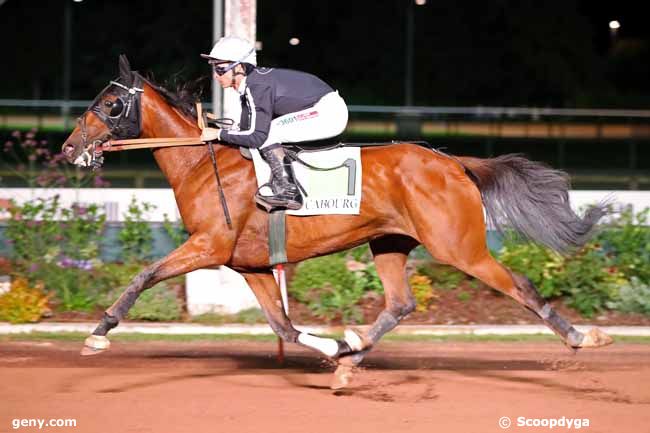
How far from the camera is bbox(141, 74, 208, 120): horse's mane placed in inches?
301

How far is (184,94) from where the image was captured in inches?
306

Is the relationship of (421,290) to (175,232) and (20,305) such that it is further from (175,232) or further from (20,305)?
(20,305)

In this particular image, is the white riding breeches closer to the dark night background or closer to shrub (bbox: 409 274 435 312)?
shrub (bbox: 409 274 435 312)

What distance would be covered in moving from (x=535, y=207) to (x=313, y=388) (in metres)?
2.21

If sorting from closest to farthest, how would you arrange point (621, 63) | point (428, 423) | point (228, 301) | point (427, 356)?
point (428, 423) < point (427, 356) < point (228, 301) < point (621, 63)

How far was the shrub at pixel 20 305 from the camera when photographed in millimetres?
9844

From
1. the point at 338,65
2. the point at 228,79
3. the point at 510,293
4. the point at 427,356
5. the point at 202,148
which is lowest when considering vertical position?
the point at 427,356

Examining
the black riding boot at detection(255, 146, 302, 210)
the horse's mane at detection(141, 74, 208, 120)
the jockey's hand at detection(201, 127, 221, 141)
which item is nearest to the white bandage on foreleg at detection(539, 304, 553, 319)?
the black riding boot at detection(255, 146, 302, 210)

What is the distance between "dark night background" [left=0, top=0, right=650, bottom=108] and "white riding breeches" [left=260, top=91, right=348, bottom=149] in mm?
31711

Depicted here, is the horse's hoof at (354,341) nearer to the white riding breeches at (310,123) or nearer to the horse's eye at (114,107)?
the white riding breeches at (310,123)

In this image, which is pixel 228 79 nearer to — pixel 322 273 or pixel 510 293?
pixel 510 293

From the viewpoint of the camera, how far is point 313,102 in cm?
733

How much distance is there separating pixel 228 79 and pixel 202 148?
0.62m

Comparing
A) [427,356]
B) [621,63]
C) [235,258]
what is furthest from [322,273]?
[621,63]
